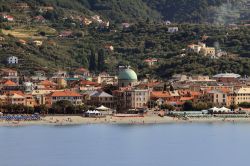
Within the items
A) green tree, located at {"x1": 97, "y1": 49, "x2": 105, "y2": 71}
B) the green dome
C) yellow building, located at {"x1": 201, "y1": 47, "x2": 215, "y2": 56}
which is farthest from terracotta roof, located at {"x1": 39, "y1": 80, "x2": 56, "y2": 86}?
yellow building, located at {"x1": 201, "y1": 47, "x2": 215, "y2": 56}

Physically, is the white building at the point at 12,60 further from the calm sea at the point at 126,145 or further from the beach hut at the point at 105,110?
the calm sea at the point at 126,145

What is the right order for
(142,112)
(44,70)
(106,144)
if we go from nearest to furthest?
(106,144), (142,112), (44,70)

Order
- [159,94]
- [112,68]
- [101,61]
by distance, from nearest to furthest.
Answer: [159,94]
[101,61]
[112,68]

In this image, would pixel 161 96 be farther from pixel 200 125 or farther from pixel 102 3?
pixel 102 3

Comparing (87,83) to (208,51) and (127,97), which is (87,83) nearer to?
(127,97)

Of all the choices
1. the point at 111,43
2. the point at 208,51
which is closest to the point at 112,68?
the point at 208,51

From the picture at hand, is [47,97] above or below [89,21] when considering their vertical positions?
below

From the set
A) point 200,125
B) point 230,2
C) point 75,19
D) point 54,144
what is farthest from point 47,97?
point 230,2
